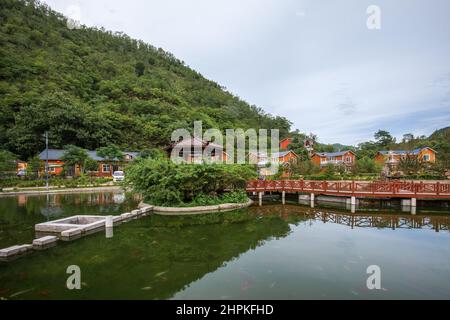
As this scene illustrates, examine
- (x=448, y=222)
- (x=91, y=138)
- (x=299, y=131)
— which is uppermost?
(x=299, y=131)

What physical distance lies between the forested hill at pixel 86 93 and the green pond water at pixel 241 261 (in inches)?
1165

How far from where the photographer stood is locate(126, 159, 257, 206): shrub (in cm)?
1342

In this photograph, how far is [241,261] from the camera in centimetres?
682

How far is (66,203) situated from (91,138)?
2538 centimetres

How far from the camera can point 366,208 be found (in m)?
14.6

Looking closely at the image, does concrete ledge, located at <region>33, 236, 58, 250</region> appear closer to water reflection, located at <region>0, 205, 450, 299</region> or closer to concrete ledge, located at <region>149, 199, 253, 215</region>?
water reflection, located at <region>0, 205, 450, 299</region>

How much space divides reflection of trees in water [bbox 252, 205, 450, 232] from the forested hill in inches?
1349

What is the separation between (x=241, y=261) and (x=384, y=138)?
200 ft

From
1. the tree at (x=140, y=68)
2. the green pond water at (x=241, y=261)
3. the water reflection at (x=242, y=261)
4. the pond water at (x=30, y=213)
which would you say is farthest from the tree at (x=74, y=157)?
the tree at (x=140, y=68)

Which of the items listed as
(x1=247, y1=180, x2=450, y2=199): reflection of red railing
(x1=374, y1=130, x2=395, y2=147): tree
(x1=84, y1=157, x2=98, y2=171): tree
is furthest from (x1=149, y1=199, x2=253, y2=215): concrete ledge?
(x1=374, y1=130, x2=395, y2=147): tree

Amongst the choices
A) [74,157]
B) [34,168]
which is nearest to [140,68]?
[74,157]

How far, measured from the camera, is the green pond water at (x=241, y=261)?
16.7 feet
